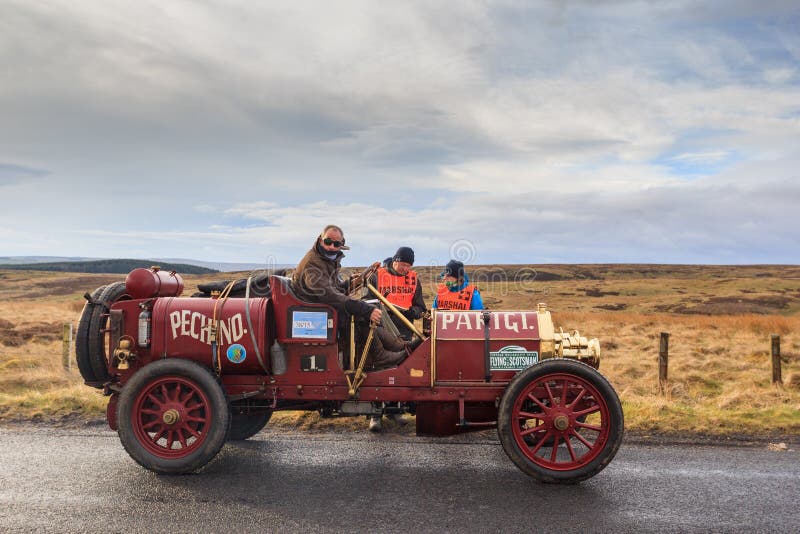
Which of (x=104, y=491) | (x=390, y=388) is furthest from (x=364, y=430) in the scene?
(x=104, y=491)

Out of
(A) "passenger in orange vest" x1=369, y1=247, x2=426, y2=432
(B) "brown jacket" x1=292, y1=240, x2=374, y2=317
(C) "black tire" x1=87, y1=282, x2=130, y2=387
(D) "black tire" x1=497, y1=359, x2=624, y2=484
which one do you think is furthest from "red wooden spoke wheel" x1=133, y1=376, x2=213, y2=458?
(A) "passenger in orange vest" x1=369, y1=247, x2=426, y2=432

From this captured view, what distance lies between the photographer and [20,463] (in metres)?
5.72

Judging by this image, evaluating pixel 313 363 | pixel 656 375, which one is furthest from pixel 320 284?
pixel 656 375

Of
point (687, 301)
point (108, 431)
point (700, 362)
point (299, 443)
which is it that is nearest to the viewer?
point (299, 443)

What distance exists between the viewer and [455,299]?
8.56m

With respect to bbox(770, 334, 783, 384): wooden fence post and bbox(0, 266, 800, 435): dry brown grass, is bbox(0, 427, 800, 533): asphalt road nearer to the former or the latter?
bbox(0, 266, 800, 435): dry brown grass

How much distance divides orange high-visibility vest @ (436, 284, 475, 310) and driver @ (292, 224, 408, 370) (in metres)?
2.49

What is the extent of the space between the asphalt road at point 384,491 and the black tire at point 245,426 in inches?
7.1

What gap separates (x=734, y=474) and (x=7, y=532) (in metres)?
5.82

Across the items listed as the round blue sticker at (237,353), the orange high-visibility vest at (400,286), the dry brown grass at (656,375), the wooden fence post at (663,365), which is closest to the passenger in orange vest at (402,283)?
the orange high-visibility vest at (400,286)

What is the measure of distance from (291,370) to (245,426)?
1340 mm

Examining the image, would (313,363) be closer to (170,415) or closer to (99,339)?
(170,415)

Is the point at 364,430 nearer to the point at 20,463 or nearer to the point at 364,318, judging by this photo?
the point at 364,318

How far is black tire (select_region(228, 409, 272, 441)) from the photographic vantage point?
655 centimetres
